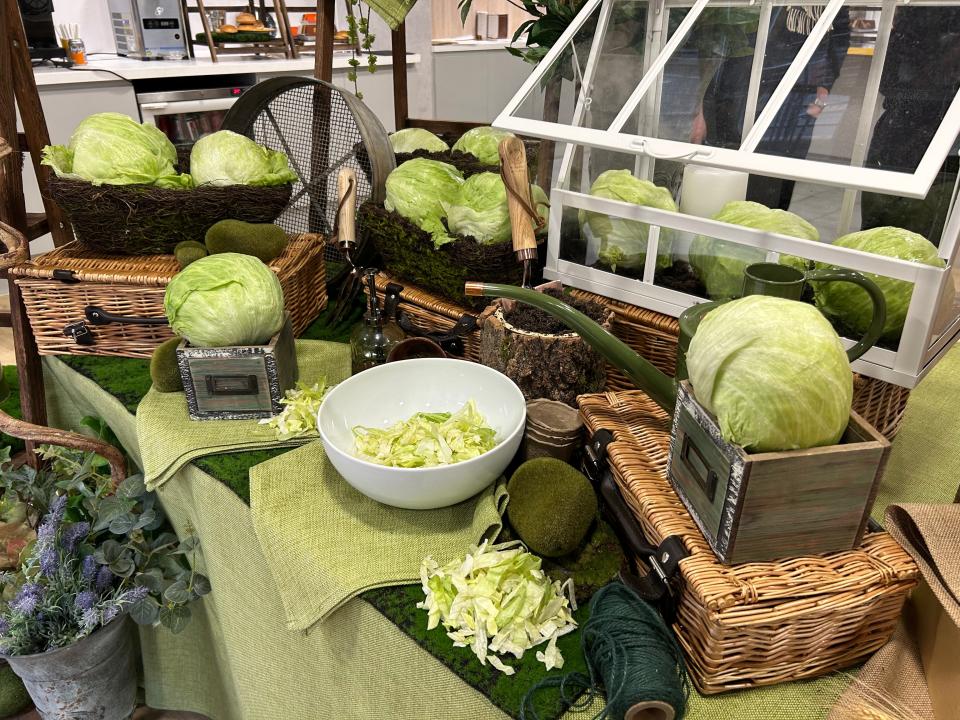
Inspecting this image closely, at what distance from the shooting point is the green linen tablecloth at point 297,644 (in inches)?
30.9

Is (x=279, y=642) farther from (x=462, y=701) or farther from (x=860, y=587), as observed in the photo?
(x=860, y=587)

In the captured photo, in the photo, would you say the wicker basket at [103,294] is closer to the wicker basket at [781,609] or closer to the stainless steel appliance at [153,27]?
the wicker basket at [781,609]

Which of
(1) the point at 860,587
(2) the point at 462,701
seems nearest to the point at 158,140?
(2) the point at 462,701

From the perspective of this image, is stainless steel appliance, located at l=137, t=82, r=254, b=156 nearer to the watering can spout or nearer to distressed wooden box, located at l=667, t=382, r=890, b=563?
the watering can spout

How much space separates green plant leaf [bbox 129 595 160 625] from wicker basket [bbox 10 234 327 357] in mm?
514

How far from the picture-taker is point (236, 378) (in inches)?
46.5

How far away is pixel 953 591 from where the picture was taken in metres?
0.73

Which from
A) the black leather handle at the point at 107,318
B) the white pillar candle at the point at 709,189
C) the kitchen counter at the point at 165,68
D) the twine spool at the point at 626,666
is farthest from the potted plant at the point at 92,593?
the kitchen counter at the point at 165,68

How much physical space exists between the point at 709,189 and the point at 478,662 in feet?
2.67

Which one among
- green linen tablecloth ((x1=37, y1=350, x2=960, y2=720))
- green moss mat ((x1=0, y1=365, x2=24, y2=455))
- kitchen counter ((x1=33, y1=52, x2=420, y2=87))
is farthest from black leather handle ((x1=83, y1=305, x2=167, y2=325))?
kitchen counter ((x1=33, y1=52, x2=420, y2=87))

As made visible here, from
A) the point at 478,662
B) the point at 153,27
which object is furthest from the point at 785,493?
the point at 153,27

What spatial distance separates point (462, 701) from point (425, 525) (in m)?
0.25

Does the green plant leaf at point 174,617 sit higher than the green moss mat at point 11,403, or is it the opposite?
the green moss mat at point 11,403

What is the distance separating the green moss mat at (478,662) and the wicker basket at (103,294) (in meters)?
0.76
